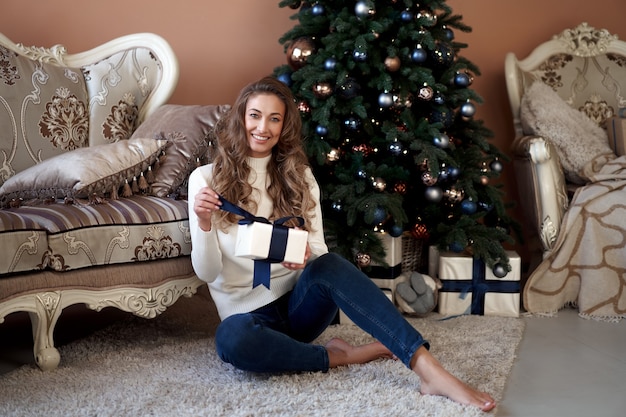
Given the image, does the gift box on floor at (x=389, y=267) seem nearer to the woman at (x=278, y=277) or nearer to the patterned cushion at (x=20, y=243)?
the woman at (x=278, y=277)

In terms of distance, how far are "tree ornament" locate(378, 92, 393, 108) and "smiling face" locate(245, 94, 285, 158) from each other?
0.64 meters

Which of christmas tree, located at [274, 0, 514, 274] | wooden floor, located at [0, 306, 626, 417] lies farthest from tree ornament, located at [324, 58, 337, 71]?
wooden floor, located at [0, 306, 626, 417]

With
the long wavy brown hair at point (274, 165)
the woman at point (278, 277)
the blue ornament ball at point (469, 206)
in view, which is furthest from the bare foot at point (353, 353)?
the blue ornament ball at point (469, 206)

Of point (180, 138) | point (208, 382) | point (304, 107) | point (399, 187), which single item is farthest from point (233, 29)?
point (208, 382)

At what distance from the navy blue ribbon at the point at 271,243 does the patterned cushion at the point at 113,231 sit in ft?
1.37

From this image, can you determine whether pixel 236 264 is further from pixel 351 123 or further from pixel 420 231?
pixel 420 231

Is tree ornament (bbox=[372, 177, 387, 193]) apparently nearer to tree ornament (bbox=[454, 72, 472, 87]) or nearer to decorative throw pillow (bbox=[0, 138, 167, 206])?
tree ornament (bbox=[454, 72, 472, 87])

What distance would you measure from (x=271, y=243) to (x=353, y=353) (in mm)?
476

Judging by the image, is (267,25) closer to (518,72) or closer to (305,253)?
(518,72)

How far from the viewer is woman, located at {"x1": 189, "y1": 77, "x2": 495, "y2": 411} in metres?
1.79

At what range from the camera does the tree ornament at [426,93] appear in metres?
2.62

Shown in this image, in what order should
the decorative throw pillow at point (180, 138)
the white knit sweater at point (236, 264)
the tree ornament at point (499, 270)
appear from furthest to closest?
the tree ornament at point (499, 270), the decorative throw pillow at point (180, 138), the white knit sweater at point (236, 264)

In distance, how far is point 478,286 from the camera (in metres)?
2.73

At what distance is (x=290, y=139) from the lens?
82.2 inches
